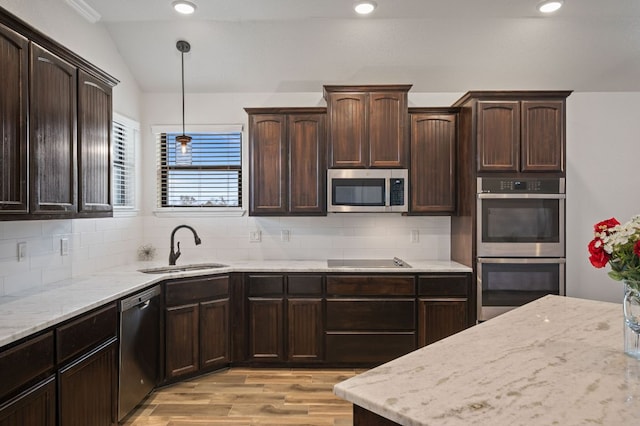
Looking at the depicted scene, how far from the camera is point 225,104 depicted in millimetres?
4418

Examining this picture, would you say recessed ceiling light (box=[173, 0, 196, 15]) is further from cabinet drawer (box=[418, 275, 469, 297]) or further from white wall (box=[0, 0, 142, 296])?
cabinet drawer (box=[418, 275, 469, 297])

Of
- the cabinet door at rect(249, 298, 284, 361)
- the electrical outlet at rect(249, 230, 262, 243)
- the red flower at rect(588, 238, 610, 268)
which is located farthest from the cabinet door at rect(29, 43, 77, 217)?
the red flower at rect(588, 238, 610, 268)

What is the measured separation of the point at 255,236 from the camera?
14.4 feet

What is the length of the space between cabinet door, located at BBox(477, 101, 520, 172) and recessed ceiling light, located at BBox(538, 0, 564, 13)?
734 mm

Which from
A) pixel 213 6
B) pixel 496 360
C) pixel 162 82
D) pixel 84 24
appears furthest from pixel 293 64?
pixel 496 360

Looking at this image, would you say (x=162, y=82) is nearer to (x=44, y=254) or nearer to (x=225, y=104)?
(x=225, y=104)

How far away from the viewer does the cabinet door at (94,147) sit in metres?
2.63

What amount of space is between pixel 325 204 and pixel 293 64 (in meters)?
1.40

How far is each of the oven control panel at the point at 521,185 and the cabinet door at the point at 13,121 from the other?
328 centimetres

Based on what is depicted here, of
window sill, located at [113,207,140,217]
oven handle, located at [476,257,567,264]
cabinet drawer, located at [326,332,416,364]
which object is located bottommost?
cabinet drawer, located at [326,332,416,364]

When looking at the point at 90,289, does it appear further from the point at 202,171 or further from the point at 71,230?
the point at 202,171

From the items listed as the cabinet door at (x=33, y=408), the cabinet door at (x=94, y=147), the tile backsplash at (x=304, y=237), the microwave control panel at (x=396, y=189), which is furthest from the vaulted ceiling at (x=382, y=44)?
the cabinet door at (x=33, y=408)

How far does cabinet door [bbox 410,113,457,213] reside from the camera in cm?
401

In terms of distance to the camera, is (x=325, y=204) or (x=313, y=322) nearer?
(x=313, y=322)
